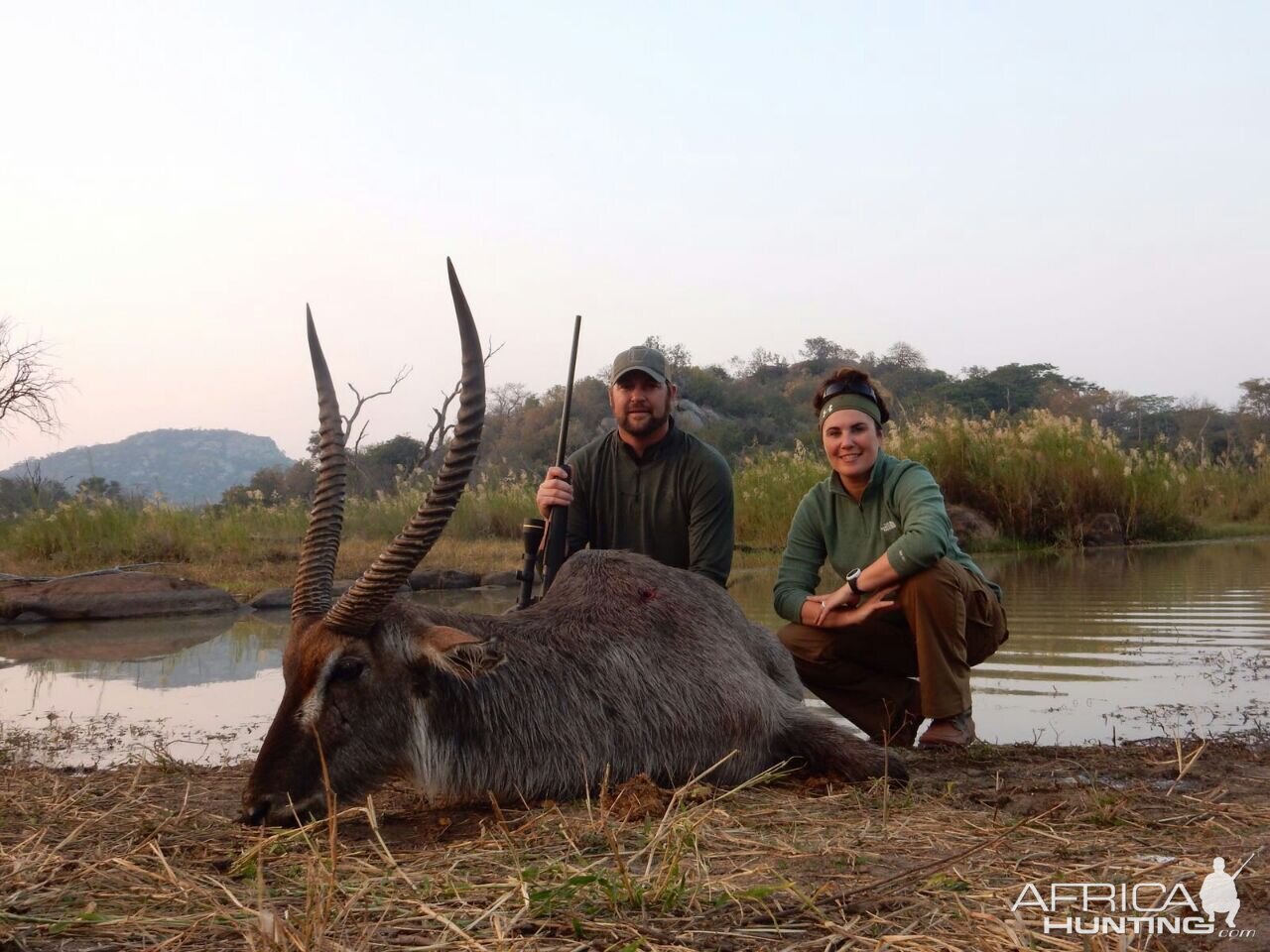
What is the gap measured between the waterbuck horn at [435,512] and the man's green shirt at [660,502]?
6.39 ft

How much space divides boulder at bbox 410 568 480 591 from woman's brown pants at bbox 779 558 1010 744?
24.5 feet

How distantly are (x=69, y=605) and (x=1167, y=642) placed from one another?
8.99 meters

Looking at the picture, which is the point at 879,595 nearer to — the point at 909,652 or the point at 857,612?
the point at 857,612

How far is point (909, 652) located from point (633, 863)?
2588 mm

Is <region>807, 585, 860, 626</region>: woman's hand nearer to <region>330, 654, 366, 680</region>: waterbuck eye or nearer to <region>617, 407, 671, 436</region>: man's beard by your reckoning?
<region>617, 407, 671, 436</region>: man's beard

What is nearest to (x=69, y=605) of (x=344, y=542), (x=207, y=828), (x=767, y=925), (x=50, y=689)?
(x=50, y=689)

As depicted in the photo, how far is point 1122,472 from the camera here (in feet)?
50.6

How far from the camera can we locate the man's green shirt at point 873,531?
461 cm

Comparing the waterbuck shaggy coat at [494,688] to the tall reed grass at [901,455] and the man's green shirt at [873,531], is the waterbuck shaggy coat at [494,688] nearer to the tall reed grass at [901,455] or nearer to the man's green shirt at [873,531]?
the man's green shirt at [873,531]

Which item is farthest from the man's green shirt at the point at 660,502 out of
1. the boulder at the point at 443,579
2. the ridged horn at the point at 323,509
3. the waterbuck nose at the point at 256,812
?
the boulder at the point at 443,579

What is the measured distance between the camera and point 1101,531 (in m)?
15.3

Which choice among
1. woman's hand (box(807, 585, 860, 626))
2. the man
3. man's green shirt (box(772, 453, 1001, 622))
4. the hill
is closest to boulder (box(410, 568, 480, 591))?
the man

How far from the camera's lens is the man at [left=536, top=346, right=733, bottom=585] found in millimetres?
5332

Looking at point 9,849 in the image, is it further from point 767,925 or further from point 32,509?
point 32,509
